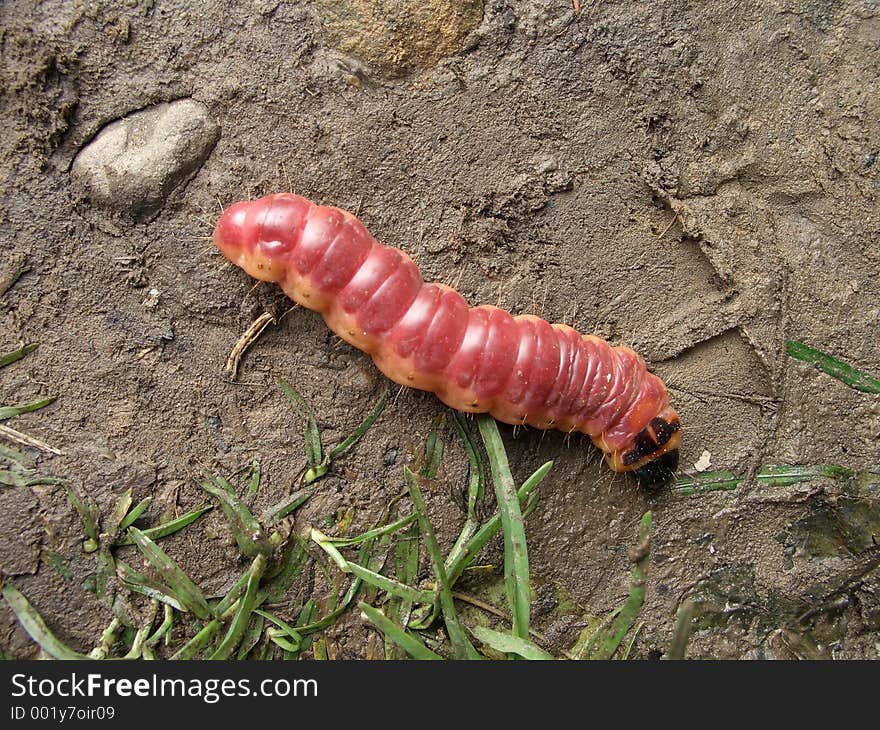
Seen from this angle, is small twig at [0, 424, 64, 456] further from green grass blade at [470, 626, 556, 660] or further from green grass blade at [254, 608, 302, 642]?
green grass blade at [470, 626, 556, 660]

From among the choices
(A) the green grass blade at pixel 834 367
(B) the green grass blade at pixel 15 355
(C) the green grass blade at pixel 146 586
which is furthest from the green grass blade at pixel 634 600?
(B) the green grass blade at pixel 15 355

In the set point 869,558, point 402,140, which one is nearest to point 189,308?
point 402,140

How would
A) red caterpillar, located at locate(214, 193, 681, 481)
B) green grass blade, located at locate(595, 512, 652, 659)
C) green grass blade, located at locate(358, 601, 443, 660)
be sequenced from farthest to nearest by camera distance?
red caterpillar, located at locate(214, 193, 681, 481) → green grass blade, located at locate(358, 601, 443, 660) → green grass blade, located at locate(595, 512, 652, 659)

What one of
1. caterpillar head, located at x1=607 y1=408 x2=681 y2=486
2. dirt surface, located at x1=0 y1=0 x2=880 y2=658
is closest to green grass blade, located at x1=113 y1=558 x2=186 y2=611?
dirt surface, located at x1=0 y1=0 x2=880 y2=658

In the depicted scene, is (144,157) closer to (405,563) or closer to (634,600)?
(405,563)

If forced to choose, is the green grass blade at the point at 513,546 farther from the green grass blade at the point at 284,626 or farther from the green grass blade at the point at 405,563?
the green grass blade at the point at 284,626
